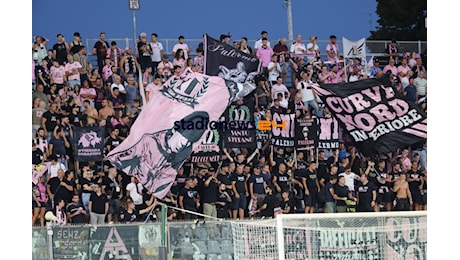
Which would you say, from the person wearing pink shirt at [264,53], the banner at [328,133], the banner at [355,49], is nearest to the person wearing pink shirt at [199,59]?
the person wearing pink shirt at [264,53]

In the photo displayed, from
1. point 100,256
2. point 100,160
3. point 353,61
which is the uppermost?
point 353,61

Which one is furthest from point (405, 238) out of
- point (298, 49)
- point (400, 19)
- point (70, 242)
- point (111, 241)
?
point (400, 19)

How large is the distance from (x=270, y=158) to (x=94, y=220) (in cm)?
470

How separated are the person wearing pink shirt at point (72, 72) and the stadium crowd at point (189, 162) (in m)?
0.02

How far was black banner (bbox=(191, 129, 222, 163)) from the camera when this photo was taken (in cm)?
1755

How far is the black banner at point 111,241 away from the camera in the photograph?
12773mm

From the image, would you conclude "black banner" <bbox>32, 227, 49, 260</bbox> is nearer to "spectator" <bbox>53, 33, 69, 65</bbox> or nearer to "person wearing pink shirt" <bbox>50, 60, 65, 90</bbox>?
"person wearing pink shirt" <bbox>50, 60, 65, 90</bbox>

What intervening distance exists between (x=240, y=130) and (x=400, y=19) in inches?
1025

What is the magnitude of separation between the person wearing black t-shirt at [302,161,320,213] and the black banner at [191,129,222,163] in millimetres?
2009

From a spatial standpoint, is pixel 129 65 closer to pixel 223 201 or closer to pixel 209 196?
pixel 209 196

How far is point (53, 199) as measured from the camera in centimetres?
1580

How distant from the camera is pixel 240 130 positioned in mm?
18328
